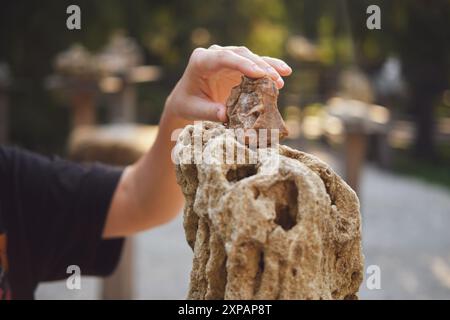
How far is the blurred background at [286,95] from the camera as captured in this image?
4930 millimetres

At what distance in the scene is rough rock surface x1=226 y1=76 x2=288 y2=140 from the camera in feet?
4.02

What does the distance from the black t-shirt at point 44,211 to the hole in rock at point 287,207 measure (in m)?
1.12

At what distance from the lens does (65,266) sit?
2234 millimetres

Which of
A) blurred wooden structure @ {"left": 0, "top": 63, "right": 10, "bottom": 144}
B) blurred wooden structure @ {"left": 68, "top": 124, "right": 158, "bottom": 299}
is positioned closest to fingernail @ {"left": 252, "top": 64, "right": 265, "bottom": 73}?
blurred wooden structure @ {"left": 68, "top": 124, "right": 158, "bottom": 299}

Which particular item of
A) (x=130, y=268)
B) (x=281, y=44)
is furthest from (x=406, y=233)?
(x=281, y=44)

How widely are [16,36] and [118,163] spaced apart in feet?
16.6

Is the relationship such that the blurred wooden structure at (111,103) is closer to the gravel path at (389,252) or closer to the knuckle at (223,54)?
the gravel path at (389,252)

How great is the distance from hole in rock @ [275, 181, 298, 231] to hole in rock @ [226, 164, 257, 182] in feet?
0.25
